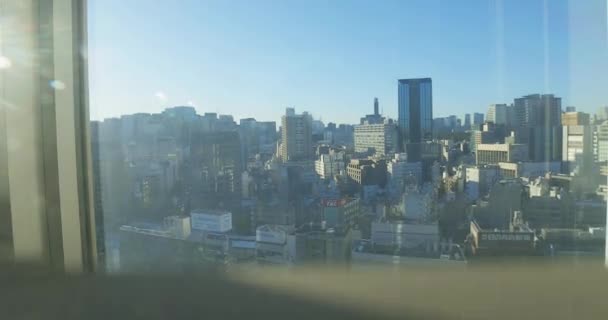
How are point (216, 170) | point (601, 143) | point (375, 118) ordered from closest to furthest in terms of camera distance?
point (601, 143) < point (375, 118) < point (216, 170)

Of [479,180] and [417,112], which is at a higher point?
[417,112]

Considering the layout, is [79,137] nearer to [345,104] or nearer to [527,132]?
[345,104]

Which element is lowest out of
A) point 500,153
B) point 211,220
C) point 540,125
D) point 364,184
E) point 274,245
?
point 274,245

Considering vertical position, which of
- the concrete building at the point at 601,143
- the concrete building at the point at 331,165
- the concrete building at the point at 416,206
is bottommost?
the concrete building at the point at 416,206

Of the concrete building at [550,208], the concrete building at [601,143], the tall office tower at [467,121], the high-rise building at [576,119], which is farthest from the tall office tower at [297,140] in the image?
the concrete building at [601,143]

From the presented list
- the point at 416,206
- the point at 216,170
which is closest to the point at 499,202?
the point at 416,206

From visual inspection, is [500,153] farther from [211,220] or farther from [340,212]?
[211,220]

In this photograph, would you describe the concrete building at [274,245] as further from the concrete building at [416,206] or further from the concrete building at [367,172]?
the concrete building at [416,206]

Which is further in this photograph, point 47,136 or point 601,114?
point 47,136
